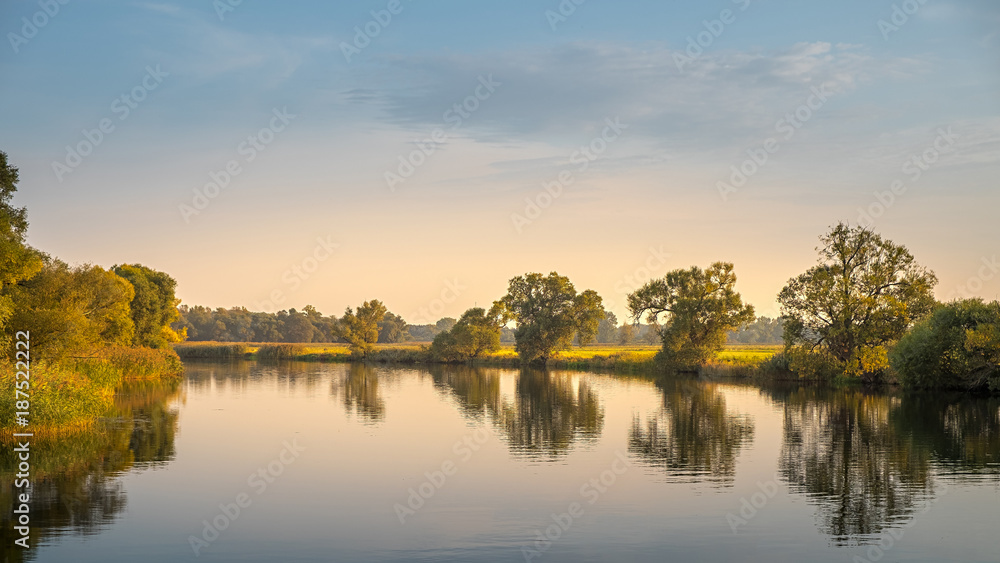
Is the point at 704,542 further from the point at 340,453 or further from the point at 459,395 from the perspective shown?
the point at 459,395

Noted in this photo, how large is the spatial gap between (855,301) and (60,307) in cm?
5446

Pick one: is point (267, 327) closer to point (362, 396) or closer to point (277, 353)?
point (277, 353)

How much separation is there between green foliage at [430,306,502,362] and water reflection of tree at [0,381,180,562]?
7210 centimetres

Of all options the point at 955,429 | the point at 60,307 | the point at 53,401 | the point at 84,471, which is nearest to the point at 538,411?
the point at 955,429

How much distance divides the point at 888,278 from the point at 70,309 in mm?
57478

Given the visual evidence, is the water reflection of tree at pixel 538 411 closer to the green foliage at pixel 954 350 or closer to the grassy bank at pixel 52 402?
the grassy bank at pixel 52 402

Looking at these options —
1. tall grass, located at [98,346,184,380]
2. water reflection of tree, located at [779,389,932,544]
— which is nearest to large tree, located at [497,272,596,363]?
tall grass, located at [98,346,184,380]

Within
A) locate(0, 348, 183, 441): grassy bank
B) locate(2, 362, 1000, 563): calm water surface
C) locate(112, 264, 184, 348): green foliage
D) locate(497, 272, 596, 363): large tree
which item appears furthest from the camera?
locate(497, 272, 596, 363): large tree

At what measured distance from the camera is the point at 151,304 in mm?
76188

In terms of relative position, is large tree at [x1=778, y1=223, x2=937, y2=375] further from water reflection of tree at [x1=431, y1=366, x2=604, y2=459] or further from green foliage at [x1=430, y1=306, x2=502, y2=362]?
green foliage at [x1=430, y1=306, x2=502, y2=362]

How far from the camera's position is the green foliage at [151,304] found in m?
74.8

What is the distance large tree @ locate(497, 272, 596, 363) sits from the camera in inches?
4001

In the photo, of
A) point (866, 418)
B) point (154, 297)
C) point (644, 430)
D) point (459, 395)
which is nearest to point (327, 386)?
point (459, 395)

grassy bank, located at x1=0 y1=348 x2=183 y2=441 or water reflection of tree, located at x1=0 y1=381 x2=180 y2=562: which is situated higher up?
grassy bank, located at x1=0 y1=348 x2=183 y2=441
